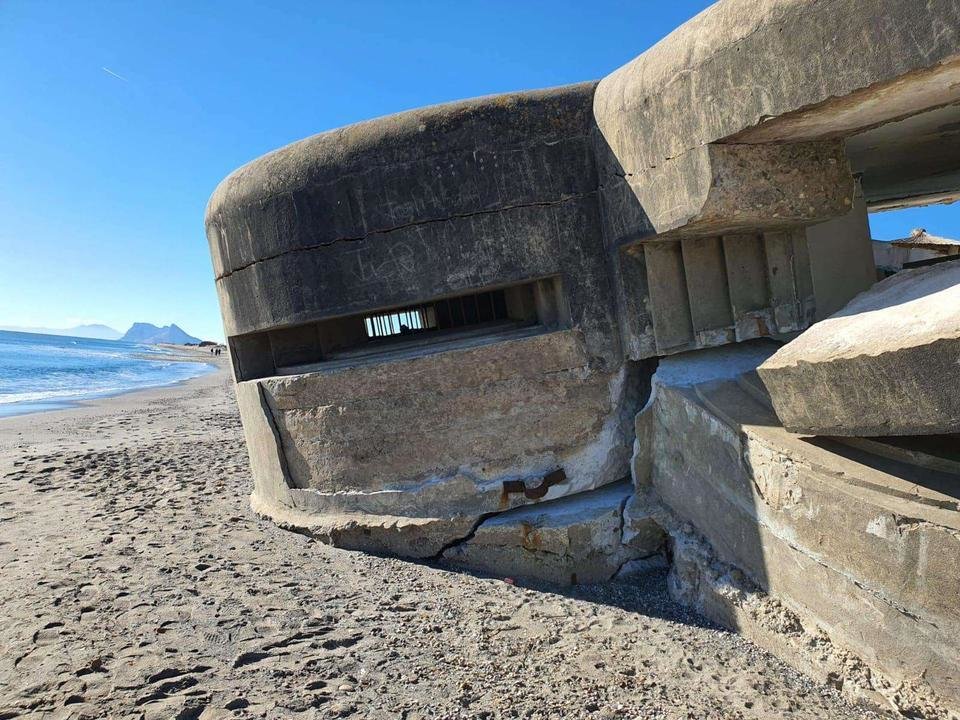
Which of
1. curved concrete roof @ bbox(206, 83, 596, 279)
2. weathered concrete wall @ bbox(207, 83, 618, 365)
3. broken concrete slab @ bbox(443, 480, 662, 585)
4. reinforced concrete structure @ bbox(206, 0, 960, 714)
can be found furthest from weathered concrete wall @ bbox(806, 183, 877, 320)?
broken concrete slab @ bbox(443, 480, 662, 585)

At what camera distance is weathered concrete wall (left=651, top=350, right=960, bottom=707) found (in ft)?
6.38


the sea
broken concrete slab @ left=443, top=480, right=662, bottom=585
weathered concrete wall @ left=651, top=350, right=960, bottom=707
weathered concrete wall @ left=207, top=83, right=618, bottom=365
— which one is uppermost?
weathered concrete wall @ left=207, top=83, right=618, bottom=365

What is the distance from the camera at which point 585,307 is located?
351 centimetres

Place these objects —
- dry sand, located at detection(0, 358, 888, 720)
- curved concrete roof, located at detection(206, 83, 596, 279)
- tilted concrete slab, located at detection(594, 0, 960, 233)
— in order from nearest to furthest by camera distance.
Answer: tilted concrete slab, located at detection(594, 0, 960, 233) < dry sand, located at detection(0, 358, 888, 720) < curved concrete roof, located at detection(206, 83, 596, 279)

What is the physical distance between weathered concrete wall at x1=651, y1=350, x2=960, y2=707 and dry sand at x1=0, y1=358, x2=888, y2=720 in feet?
1.07

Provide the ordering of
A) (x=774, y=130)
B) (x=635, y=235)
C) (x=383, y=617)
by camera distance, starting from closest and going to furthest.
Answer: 1. (x=774, y=130)
2. (x=383, y=617)
3. (x=635, y=235)

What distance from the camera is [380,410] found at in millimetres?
3666

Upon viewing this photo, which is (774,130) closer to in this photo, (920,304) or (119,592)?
(920,304)

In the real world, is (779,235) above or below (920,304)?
above

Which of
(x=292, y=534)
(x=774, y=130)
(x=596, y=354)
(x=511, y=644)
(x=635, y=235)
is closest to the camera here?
(x=774, y=130)

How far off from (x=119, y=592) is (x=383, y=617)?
1.37 m

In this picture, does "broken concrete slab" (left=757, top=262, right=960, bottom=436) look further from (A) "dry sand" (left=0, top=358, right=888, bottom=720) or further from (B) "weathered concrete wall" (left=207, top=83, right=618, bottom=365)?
(B) "weathered concrete wall" (left=207, top=83, right=618, bottom=365)

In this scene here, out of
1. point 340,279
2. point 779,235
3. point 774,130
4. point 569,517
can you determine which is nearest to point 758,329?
point 779,235

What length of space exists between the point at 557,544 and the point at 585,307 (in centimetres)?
136
